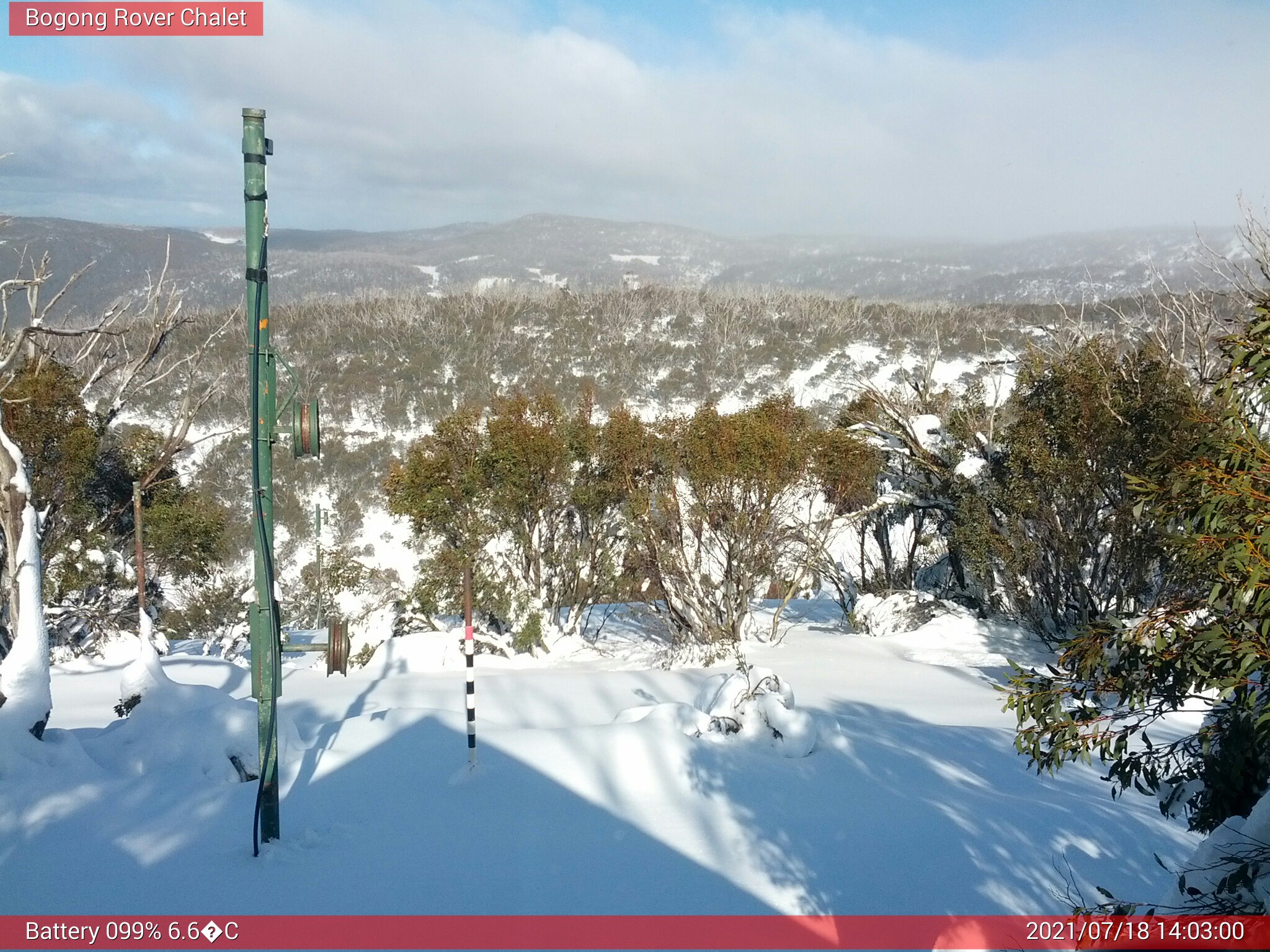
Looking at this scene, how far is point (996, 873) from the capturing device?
464 centimetres

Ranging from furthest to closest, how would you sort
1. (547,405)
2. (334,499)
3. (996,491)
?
(334,499), (547,405), (996,491)

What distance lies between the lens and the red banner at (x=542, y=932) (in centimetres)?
363

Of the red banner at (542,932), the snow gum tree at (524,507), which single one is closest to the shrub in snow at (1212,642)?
the red banner at (542,932)

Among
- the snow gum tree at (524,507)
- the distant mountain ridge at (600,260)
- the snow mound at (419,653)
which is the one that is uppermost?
the distant mountain ridge at (600,260)

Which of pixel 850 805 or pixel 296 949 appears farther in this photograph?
pixel 850 805

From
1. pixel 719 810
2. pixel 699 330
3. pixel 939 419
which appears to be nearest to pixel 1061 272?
pixel 699 330

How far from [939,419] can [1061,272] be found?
298 feet

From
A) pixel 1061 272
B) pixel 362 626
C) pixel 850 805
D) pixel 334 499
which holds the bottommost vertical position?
pixel 334 499

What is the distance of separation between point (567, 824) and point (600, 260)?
12557 centimetres

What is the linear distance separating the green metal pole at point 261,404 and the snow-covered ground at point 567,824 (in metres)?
0.61

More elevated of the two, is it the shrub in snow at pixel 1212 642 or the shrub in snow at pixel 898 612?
the shrub in snow at pixel 1212 642

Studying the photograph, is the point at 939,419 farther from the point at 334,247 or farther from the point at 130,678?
the point at 334,247

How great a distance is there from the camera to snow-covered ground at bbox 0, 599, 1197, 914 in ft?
14.0

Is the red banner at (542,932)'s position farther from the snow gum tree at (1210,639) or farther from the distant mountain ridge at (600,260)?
the distant mountain ridge at (600,260)
